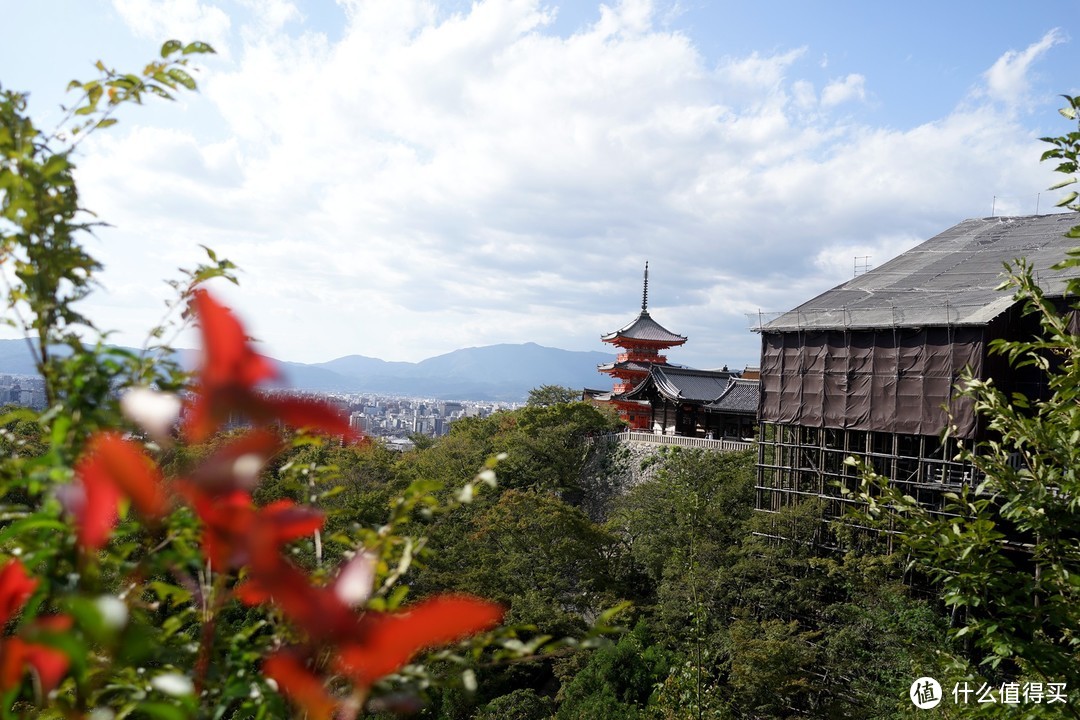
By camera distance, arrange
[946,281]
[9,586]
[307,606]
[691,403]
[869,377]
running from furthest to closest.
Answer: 1. [691,403]
2. [946,281]
3. [869,377]
4. [9,586]
5. [307,606]

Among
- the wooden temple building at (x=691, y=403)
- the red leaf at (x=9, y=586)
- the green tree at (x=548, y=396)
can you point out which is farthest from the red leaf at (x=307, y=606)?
the green tree at (x=548, y=396)

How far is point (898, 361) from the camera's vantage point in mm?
10844

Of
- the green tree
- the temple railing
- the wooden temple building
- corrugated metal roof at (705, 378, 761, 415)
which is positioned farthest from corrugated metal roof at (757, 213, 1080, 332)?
the green tree

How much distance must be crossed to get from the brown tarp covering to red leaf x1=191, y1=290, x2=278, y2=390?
1057 cm

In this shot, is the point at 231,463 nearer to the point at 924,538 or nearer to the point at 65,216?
the point at 65,216

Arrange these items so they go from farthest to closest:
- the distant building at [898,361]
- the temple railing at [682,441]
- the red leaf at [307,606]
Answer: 1. the temple railing at [682,441]
2. the distant building at [898,361]
3. the red leaf at [307,606]

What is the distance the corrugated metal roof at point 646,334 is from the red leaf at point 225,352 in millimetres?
26921

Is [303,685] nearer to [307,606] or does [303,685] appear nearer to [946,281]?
[307,606]

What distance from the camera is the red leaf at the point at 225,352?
0.43m

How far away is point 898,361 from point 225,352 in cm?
1176

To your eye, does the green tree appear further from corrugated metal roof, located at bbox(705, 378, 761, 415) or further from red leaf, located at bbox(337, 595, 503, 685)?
red leaf, located at bbox(337, 595, 503, 685)

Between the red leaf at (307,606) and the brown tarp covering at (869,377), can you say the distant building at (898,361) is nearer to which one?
the brown tarp covering at (869,377)

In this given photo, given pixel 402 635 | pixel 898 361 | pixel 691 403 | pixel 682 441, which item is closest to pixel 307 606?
pixel 402 635

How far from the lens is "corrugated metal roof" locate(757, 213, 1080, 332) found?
10297 millimetres
